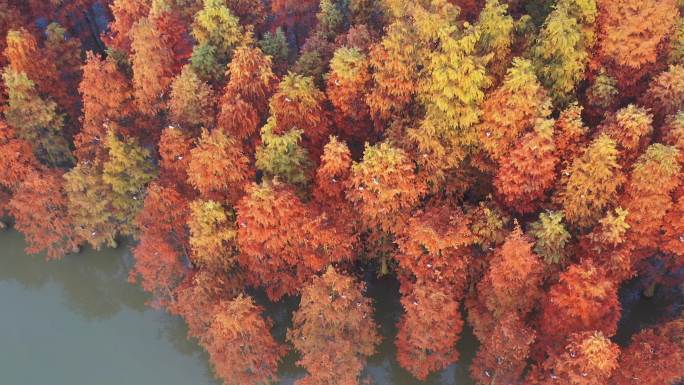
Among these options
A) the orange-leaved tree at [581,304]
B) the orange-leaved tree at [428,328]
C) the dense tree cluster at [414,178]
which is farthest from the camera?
the orange-leaved tree at [428,328]

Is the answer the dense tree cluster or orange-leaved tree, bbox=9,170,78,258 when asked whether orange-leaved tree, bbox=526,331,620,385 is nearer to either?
the dense tree cluster

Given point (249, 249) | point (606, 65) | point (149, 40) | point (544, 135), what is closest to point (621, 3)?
point (606, 65)

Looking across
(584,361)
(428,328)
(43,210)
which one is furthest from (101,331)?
(584,361)

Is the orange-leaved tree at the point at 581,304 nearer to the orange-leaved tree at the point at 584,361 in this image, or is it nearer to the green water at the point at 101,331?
the orange-leaved tree at the point at 584,361

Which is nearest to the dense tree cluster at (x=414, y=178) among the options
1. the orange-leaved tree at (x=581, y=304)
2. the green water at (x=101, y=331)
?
the orange-leaved tree at (x=581, y=304)

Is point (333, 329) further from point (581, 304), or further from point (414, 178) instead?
point (581, 304)

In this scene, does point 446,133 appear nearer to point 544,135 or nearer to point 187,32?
point 544,135
